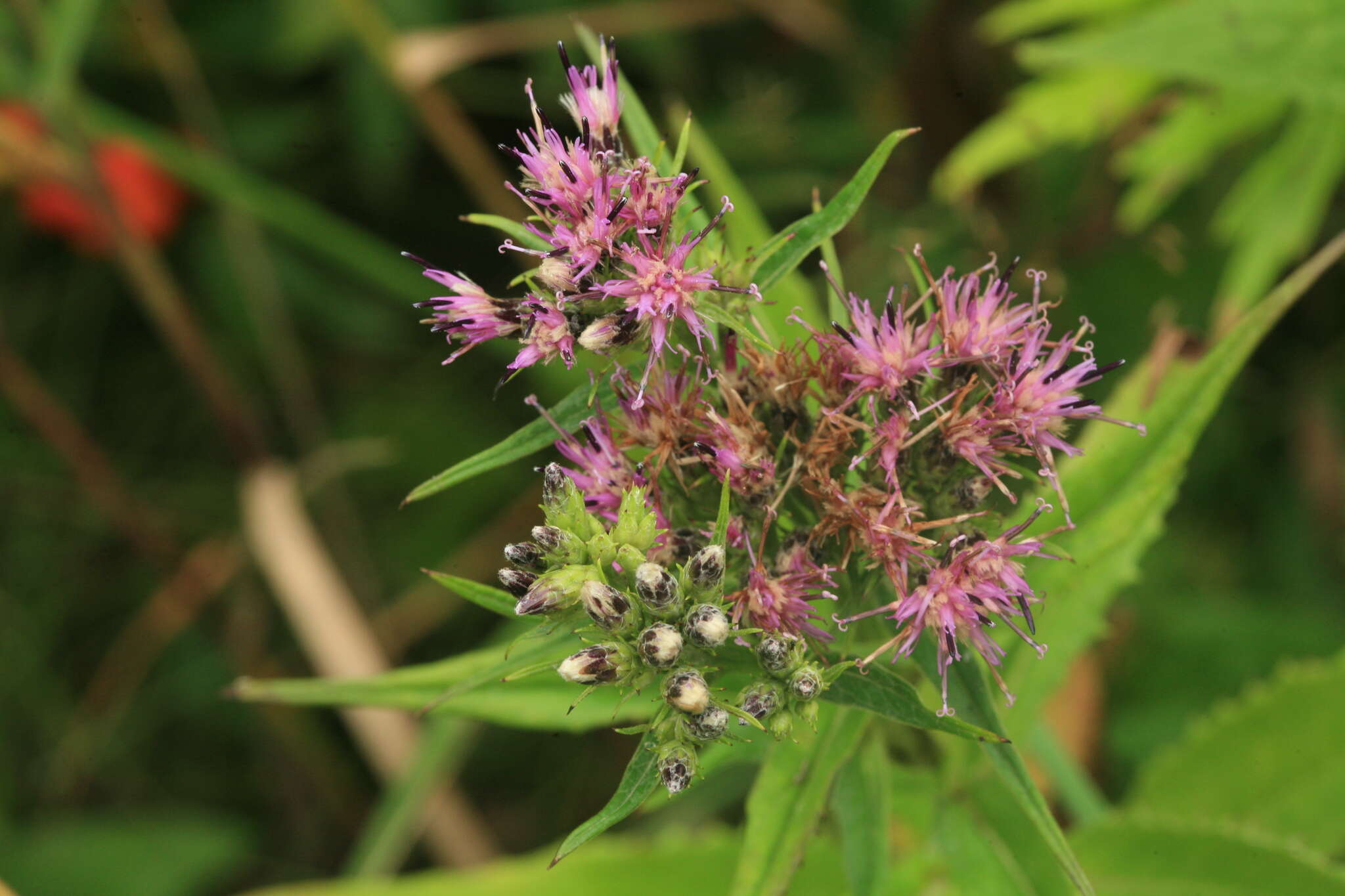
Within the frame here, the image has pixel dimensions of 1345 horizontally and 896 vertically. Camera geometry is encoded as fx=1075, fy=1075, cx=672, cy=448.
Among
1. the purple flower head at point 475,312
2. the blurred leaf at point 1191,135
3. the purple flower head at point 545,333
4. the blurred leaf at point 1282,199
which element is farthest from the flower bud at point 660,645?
the blurred leaf at point 1191,135

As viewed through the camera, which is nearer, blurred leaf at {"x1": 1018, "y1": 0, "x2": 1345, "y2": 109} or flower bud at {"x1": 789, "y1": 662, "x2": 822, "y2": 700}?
flower bud at {"x1": 789, "y1": 662, "x2": 822, "y2": 700}

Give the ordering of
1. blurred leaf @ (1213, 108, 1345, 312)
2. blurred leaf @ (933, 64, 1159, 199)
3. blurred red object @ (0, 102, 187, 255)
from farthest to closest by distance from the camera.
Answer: blurred red object @ (0, 102, 187, 255), blurred leaf @ (933, 64, 1159, 199), blurred leaf @ (1213, 108, 1345, 312)

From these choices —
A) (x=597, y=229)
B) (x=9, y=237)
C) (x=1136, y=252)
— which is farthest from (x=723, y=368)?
(x=9, y=237)

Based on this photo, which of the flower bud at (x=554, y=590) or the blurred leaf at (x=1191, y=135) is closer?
the flower bud at (x=554, y=590)

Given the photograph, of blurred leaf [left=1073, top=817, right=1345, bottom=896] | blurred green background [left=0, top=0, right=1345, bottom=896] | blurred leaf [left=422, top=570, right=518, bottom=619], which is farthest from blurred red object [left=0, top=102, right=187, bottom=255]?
blurred leaf [left=1073, top=817, right=1345, bottom=896]

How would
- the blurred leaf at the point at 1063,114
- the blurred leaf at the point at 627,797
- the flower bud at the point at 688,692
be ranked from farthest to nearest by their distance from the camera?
1. the blurred leaf at the point at 1063,114
2. the flower bud at the point at 688,692
3. the blurred leaf at the point at 627,797

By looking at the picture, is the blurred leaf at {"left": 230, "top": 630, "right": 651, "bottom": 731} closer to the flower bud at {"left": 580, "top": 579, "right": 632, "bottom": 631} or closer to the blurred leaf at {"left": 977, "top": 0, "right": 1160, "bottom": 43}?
the flower bud at {"left": 580, "top": 579, "right": 632, "bottom": 631}

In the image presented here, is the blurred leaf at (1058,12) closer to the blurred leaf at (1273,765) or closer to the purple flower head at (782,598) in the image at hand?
the blurred leaf at (1273,765)
